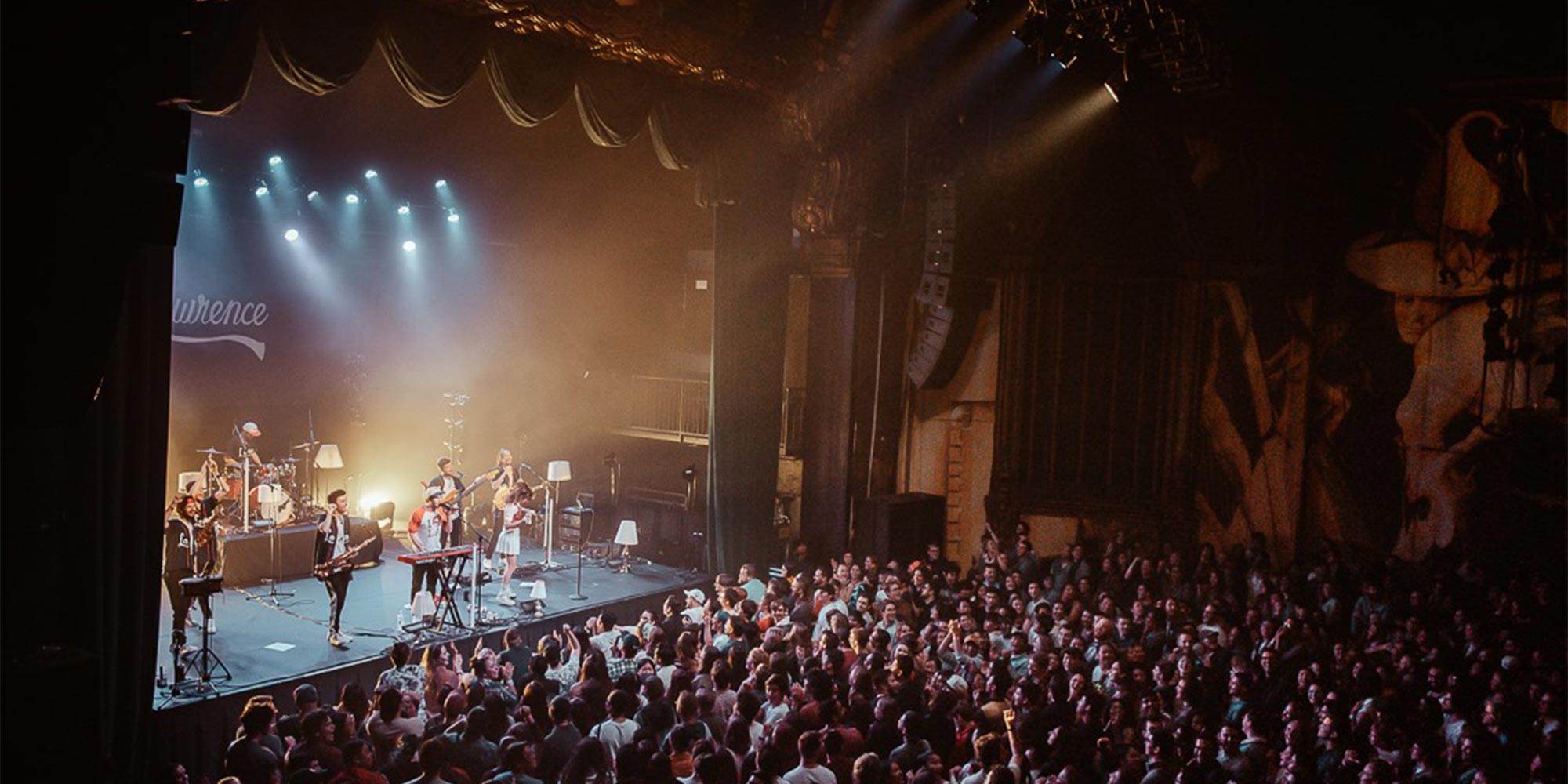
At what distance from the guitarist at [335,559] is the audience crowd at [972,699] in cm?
86

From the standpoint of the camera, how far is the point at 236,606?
12703 mm

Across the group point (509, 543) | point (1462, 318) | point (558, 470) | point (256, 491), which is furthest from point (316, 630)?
point (1462, 318)

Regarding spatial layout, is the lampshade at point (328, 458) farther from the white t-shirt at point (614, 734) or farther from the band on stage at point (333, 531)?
the white t-shirt at point (614, 734)

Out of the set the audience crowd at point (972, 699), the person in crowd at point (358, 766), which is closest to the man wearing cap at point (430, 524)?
the audience crowd at point (972, 699)

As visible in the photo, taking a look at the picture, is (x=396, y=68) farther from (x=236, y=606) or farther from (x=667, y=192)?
(x=667, y=192)

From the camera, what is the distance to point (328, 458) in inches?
680

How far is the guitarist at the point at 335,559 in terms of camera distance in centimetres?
1113

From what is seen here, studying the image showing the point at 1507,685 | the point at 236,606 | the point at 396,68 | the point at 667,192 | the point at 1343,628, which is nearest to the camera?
the point at 1507,685

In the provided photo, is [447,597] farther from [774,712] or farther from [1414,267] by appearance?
[1414,267]

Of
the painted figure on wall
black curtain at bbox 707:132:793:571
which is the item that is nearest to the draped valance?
black curtain at bbox 707:132:793:571

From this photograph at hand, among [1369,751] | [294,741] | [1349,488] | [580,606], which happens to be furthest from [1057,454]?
[294,741]

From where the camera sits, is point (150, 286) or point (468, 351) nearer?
point (150, 286)

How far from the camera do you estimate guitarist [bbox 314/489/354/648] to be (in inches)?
438

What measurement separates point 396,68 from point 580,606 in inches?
243
